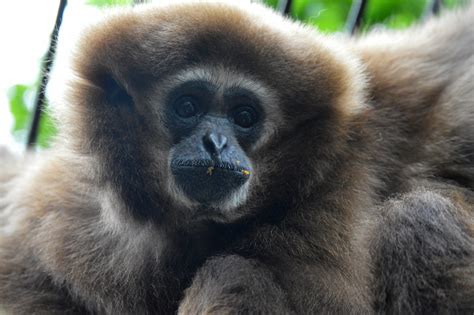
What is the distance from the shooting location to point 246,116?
11.7 feet

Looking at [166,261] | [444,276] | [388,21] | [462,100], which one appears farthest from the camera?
[388,21]

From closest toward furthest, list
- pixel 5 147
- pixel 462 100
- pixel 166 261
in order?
pixel 166 261
pixel 462 100
pixel 5 147

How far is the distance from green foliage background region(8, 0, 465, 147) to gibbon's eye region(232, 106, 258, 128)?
4.79ft

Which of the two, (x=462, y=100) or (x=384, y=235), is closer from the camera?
(x=384, y=235)

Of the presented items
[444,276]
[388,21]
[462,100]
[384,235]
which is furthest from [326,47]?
[388,21]

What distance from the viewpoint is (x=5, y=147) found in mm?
4582

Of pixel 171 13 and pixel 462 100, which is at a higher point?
pixel 171 13

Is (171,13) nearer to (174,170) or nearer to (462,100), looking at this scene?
(174,170)

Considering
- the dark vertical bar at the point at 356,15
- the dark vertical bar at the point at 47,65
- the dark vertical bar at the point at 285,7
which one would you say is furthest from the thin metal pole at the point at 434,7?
the dark vertical bar at the point at 47,65

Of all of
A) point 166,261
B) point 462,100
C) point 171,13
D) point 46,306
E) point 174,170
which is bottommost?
point 46,306

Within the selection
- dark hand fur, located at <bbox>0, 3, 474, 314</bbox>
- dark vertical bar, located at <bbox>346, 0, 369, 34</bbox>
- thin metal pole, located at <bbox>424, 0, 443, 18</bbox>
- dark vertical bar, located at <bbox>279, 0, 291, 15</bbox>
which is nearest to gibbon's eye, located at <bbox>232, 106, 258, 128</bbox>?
dark hand fur, located at <bbox>0, 3, 474, 314</bbox>

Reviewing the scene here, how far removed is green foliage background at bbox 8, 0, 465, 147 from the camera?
195 inches

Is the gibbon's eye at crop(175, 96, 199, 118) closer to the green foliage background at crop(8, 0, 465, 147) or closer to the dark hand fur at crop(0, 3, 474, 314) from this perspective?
the dark hand fur at crop(0, 3, 474, 314)

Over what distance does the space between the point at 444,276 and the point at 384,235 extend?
12.0 inches
